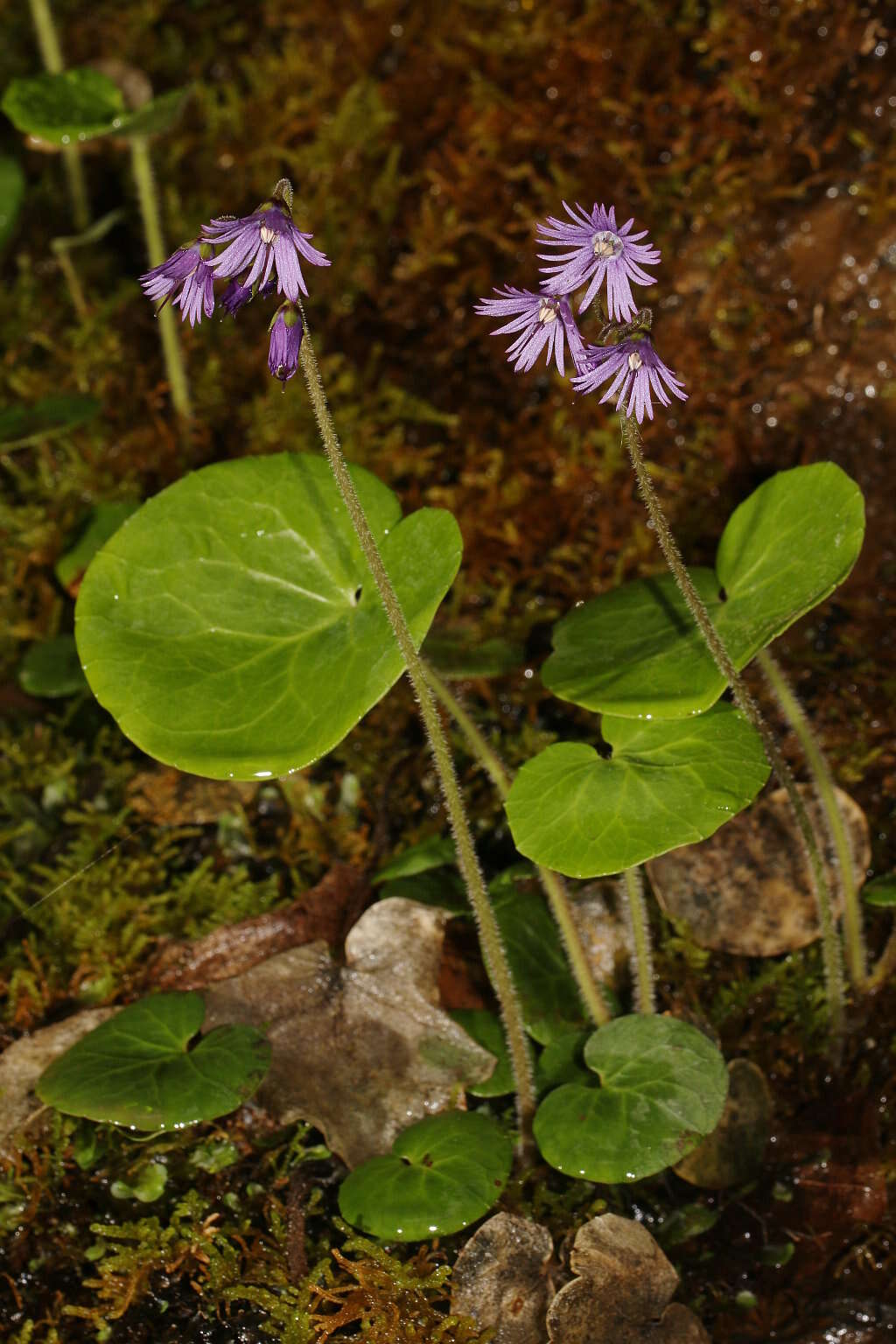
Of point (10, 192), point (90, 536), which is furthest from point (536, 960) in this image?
point (10, 192)

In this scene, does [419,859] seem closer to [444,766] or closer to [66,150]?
[444,766]

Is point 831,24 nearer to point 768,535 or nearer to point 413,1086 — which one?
point 768,535

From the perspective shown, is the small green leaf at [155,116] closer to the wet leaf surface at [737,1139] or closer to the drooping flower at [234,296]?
the drooping flower at [234,296]

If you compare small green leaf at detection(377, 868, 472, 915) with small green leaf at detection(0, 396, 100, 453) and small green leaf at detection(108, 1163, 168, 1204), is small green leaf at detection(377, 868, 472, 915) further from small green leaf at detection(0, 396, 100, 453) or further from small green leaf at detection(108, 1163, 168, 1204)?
small green leaf at detection(0, 396, 100, 453)

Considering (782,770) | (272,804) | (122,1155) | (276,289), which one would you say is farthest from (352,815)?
(276,289)

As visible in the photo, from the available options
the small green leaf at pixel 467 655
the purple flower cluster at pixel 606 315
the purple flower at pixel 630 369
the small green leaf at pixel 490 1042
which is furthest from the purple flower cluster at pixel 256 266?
the small green leaf at pixel 490 1042
